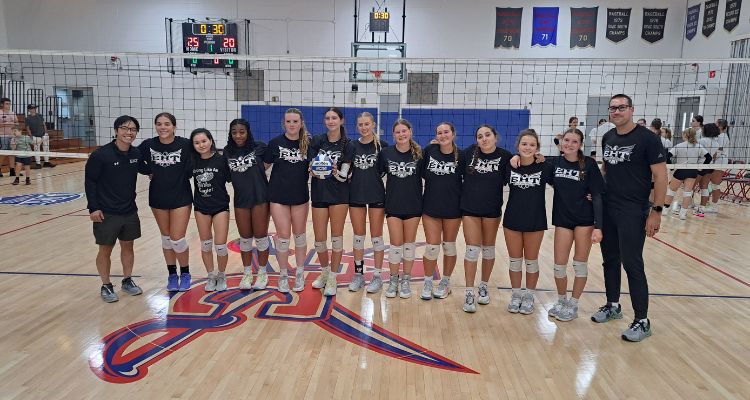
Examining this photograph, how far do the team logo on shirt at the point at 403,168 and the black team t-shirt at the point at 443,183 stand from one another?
115 millimetres

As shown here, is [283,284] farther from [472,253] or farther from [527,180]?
[527,180]

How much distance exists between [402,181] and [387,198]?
0.21m

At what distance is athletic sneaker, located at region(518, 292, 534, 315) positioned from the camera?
416cm

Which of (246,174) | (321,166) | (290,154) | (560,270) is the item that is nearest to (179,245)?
(246,174)

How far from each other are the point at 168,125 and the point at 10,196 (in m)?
7.71

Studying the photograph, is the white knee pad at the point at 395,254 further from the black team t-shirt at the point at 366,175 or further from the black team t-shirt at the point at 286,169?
the black team t-shirt at the point at 286,169

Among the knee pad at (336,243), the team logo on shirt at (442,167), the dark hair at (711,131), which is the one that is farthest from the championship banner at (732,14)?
the knee pad at (336,243)

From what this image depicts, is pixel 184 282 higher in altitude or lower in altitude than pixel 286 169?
lower

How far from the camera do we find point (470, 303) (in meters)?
4.20

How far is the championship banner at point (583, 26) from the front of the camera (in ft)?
52.5

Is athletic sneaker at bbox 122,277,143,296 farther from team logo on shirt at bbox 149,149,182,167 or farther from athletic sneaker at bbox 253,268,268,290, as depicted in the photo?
team logo on shirt at bbox 149,149,182,167

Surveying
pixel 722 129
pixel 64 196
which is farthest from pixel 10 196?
pixel 722 129

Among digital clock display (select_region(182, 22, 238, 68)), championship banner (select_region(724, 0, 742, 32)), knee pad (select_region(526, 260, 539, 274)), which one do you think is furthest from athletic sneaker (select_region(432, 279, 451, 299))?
championship banner (select_region(724, 0, 742, 32))

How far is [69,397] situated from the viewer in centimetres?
283
